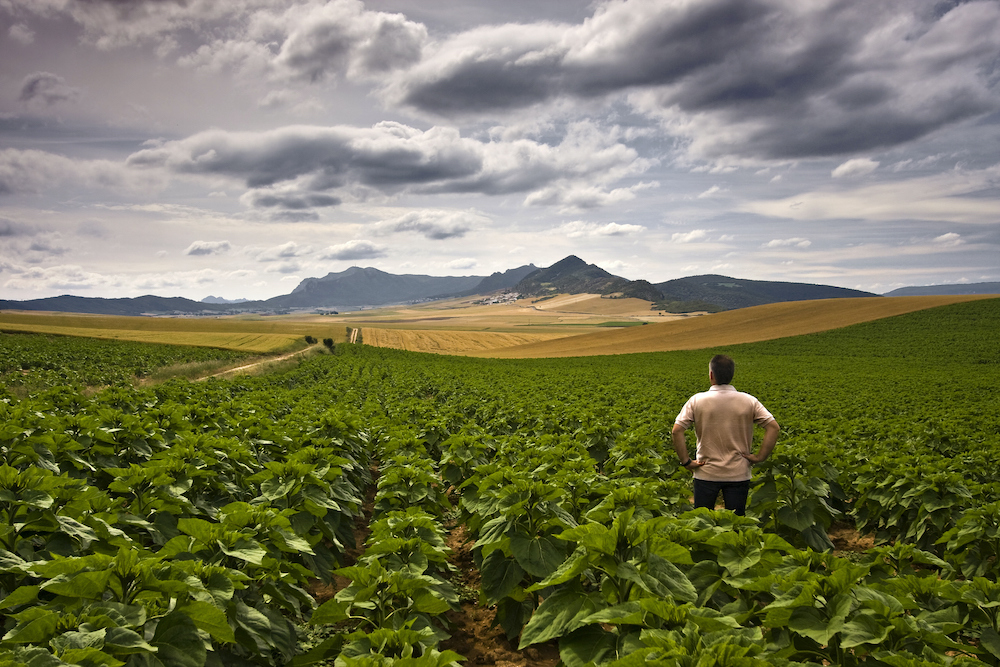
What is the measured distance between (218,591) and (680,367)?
46303mm

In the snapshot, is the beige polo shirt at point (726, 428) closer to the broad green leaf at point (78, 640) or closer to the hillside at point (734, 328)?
the broad green leaf at point (78, 640)

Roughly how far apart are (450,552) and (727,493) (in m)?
3.84

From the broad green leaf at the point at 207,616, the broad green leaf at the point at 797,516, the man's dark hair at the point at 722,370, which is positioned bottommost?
the broad green leaf at the point at 797,516

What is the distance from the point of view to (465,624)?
5.83m

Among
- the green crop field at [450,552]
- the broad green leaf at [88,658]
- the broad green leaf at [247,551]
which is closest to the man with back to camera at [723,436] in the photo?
the green crop field at [450,552]

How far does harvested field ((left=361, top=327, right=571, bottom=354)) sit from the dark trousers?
262ft

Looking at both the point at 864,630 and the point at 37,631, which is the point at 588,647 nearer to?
the point at 864,630

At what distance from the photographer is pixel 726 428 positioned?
622 centimetres

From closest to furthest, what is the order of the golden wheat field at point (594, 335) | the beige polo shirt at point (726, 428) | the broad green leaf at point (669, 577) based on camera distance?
the broad green leaf at point (669, 577), the beige polo shirt at point (726, 428), the golden wheat field at point (594, 335)

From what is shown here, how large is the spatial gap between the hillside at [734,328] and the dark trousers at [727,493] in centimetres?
6411

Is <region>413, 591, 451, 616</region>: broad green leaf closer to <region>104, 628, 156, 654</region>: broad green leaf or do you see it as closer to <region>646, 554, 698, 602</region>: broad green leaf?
<region>646, 554, 698, 602</region>: broad green leaf

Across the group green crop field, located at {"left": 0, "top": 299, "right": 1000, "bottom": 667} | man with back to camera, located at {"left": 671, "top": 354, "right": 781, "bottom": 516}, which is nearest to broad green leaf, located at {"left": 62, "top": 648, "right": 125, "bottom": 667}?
green crop field, located at {"left": 0, "top": 299, "right": 1000, "bottom": 667}

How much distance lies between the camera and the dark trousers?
6332 mm

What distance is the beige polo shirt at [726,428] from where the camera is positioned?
620cm
